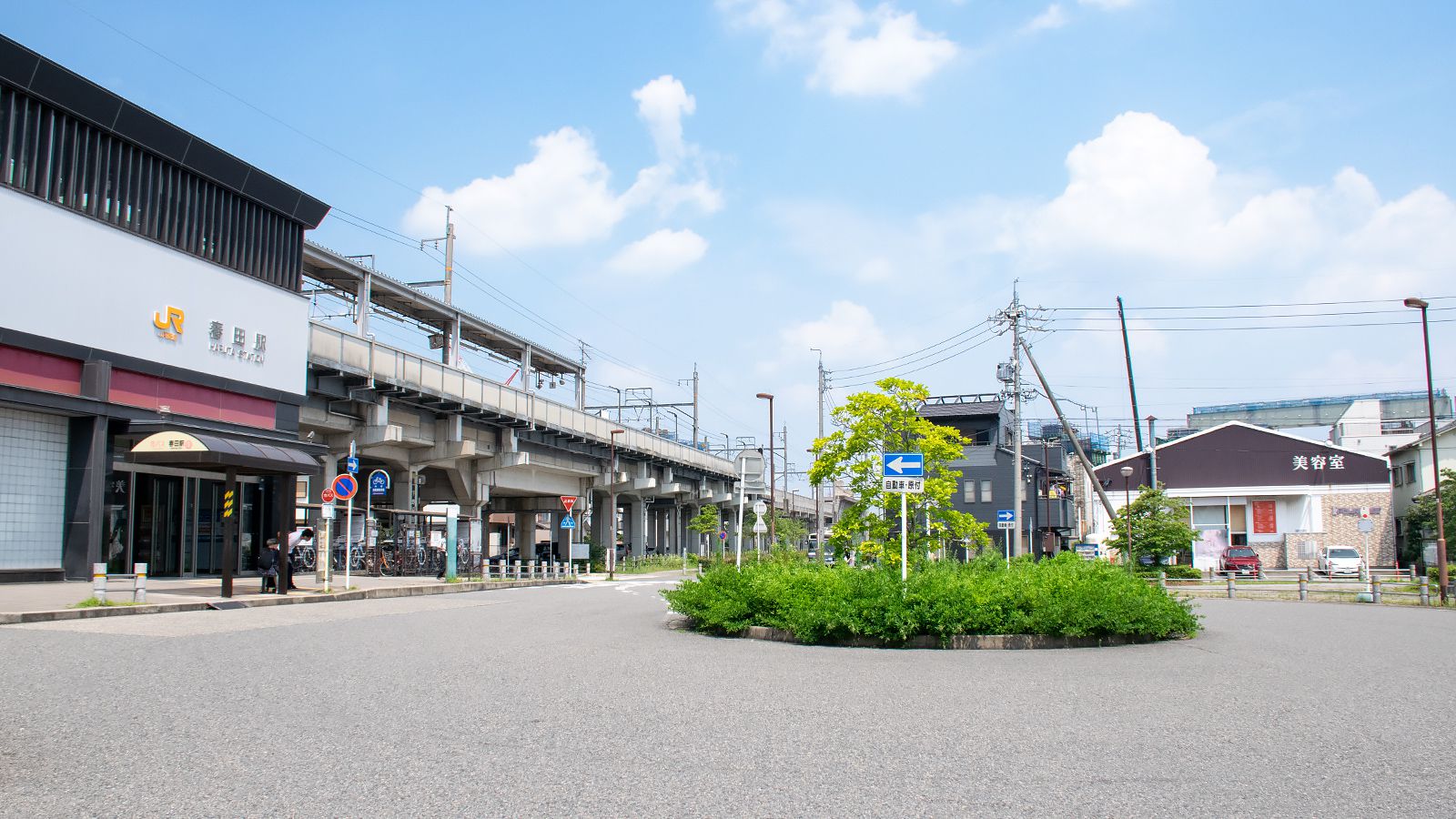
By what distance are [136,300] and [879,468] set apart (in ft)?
58.1

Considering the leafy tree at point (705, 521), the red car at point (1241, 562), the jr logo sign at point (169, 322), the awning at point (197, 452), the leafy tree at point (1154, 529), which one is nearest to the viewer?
the awning at point (197, 452)

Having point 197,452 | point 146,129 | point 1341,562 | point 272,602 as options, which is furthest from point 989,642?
point 1341,562

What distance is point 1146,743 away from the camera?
22.3 feet

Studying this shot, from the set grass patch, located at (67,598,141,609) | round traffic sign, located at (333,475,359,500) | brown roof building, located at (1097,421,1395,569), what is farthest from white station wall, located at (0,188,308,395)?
brown roof building, located at (1097,421,1395,569)

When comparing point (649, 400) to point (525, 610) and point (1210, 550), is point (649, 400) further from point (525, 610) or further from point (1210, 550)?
point (525, 610)

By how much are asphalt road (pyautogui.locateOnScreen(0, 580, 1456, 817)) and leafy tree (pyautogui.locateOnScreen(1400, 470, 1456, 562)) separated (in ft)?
97.4

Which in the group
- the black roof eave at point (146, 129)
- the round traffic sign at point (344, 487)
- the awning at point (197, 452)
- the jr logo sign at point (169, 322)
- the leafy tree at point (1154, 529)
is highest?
the black roof eave at point (146, 129)

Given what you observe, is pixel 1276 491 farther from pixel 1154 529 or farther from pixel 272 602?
pixel 272 602

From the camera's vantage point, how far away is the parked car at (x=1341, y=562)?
137 feet

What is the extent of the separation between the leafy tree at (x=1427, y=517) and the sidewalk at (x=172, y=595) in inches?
1371

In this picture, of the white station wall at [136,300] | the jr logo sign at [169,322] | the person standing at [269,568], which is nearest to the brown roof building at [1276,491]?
the white station wall at [136,300]

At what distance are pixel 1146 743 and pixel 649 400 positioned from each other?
6798cm

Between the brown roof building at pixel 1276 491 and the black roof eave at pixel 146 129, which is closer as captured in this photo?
the black roof eave at pixel 146 129

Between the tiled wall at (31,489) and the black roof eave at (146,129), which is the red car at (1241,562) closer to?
the black roof eave at (146,129)
